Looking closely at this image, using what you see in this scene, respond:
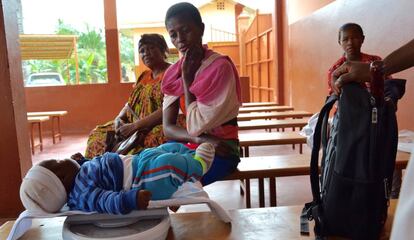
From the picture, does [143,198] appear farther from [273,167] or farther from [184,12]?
[273,167]

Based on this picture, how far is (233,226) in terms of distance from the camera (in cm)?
118

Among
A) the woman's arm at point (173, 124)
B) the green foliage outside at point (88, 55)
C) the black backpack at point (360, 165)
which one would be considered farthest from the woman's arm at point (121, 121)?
the green foliage outside at point (88, 55)

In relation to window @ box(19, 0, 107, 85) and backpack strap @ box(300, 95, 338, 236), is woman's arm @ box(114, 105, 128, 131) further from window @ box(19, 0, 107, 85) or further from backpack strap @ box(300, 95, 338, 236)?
window @ box(19, 0, 107, 85)

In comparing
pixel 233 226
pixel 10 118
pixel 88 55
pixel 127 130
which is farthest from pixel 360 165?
pixel 88 55

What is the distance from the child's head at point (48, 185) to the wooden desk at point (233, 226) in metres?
0.14

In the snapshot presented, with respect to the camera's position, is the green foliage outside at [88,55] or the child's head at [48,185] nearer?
the child's head at [48,185]

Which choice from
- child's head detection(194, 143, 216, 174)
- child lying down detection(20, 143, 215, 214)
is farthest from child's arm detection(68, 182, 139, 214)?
child's head detection(194, 143, 216, 174)

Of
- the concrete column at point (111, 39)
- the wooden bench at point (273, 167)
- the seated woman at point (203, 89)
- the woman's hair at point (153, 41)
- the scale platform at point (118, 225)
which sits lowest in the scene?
the wooden bench at point (273, 167)

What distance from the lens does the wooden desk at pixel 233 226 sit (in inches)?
44.1

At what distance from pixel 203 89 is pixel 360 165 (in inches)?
29.7

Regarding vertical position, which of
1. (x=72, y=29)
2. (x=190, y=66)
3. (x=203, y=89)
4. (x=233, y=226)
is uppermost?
(x=72, y=29)

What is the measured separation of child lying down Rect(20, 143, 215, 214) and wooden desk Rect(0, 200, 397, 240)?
0.43ft

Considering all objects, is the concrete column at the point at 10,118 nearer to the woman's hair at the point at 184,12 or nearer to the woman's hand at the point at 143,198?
the woman's hair at the point at 184,12

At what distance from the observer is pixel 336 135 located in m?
1.04
